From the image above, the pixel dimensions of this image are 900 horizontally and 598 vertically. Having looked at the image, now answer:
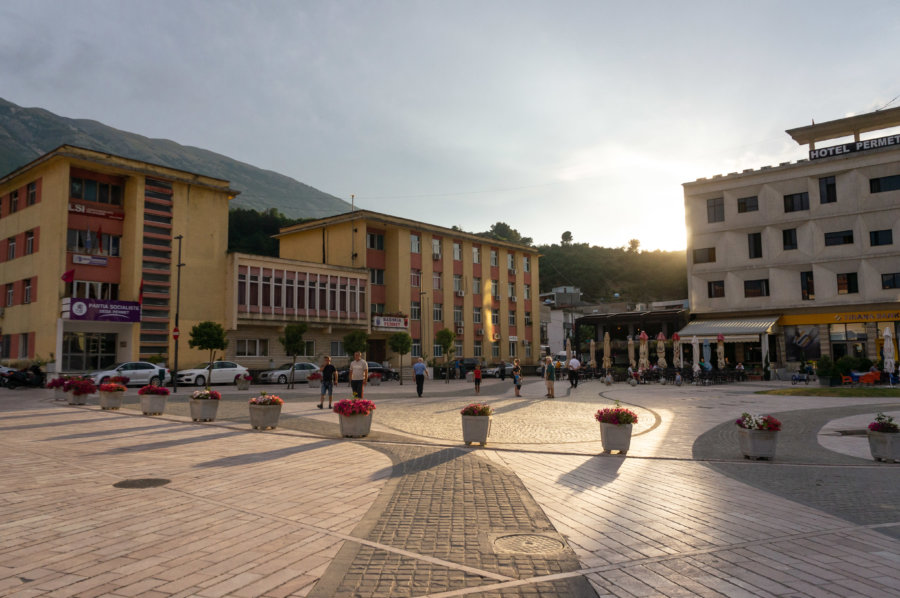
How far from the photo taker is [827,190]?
4378cm

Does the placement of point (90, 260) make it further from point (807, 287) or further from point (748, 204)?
point (807, 287)

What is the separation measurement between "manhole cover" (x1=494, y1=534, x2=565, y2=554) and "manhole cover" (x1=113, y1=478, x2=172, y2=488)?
485 cm

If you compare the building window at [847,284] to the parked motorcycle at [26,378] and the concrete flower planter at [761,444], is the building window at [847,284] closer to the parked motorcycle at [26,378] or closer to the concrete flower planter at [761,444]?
the concrete flower planter at [761,444]

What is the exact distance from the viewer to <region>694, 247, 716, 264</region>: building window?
47.8 m

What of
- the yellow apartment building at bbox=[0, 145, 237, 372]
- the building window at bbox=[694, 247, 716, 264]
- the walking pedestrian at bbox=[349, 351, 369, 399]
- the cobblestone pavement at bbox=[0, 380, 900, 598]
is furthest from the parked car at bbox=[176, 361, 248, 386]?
the building window at bbox=[694, 247, 716, 264]

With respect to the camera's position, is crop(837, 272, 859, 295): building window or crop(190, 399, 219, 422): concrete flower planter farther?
crop(837, 272, 859, 295): building window

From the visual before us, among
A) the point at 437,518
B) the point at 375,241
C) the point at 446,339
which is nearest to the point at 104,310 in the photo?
the point at 375,241

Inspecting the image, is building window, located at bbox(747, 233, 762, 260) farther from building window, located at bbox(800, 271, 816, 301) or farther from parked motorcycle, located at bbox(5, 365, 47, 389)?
parked motorcycle, located at bbox(5, 365, 47, 389)

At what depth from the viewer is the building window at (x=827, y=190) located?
4353 cm

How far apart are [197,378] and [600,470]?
31037mm

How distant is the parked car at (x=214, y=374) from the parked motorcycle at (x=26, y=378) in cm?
694

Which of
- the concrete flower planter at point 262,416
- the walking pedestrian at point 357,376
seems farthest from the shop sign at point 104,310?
the concrete flower planter at point 262,416

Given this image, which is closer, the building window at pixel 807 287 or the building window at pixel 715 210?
the building window at pixel 807 287

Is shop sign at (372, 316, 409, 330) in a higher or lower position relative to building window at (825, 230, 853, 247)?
lower
